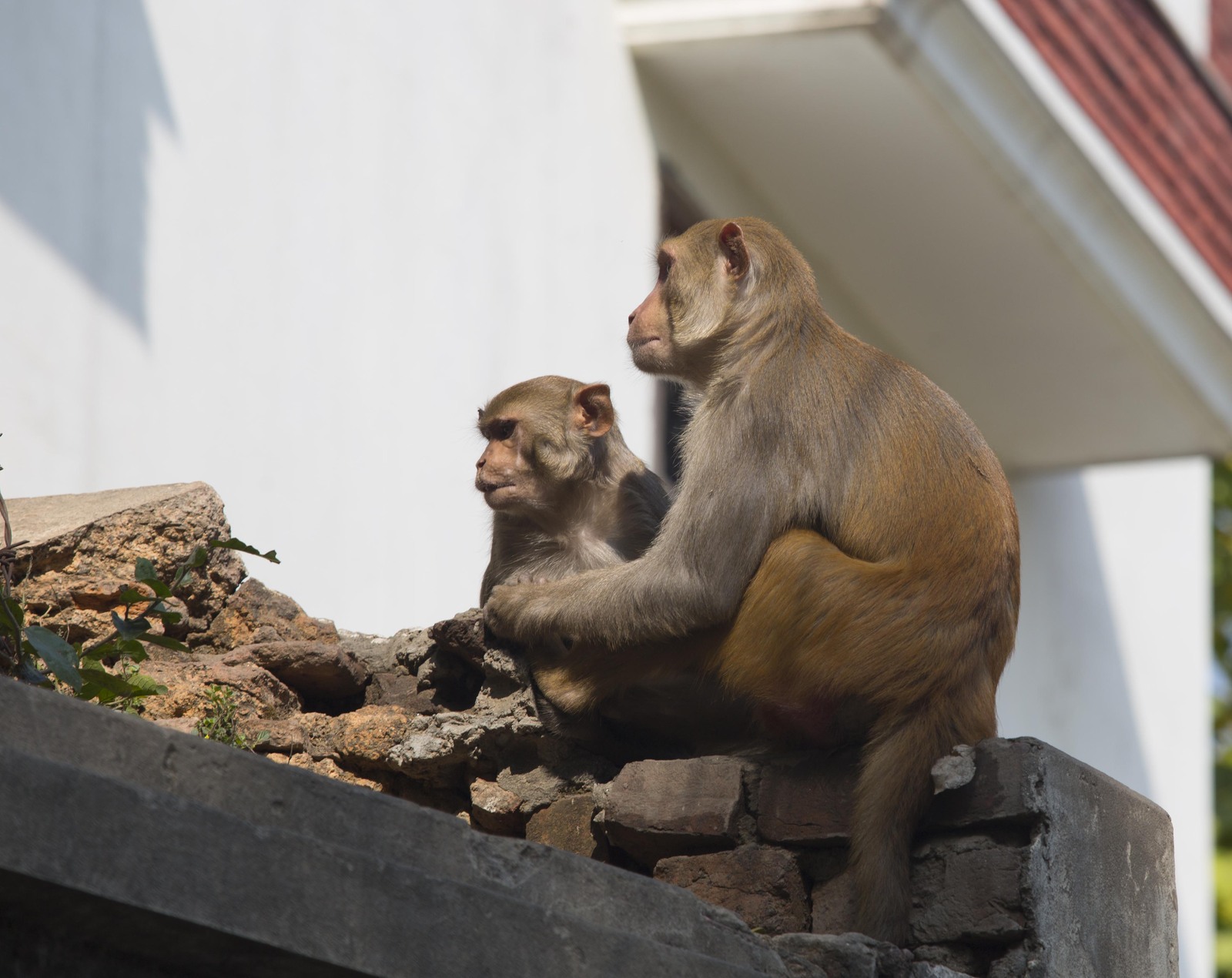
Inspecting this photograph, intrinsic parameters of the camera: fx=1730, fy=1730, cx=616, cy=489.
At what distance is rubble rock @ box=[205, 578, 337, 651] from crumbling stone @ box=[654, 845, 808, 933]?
4.34ft

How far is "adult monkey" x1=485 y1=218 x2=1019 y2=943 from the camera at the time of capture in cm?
347

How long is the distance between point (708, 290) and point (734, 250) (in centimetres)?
12

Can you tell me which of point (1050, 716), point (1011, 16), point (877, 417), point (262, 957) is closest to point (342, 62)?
point (1011, 16)

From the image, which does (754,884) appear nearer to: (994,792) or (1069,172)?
(994,792)

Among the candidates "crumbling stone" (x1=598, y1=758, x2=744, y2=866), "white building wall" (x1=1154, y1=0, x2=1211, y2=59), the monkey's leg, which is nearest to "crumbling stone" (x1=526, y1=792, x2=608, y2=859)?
"crumbling stone" (x1=598, y1=758, x2=744, y2=866)

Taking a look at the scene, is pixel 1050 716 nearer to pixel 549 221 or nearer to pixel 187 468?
pixel 549 221

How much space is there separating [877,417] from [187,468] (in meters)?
2.71

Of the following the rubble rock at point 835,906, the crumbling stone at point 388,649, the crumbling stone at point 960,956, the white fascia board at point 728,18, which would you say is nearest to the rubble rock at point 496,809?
the crumbling stone at point 388,649

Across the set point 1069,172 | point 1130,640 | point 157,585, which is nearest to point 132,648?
point 157,585

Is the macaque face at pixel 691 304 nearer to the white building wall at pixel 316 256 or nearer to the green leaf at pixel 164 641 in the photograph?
the white building wall at pixel 316 256

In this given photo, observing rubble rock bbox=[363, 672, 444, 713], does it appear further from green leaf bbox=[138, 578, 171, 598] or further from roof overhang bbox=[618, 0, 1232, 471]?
roof overhang bbox=[618, 0, 1232, 471]

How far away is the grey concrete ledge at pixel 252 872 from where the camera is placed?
7.18ft

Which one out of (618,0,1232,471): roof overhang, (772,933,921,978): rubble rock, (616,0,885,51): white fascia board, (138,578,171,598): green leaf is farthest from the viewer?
(618,0,1232,471): roof overhang

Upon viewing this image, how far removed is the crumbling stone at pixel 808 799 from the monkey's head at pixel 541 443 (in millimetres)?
1151
